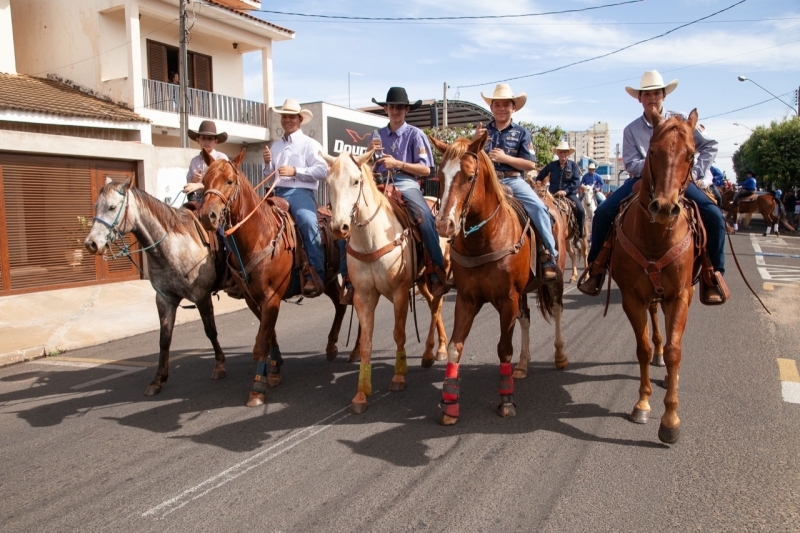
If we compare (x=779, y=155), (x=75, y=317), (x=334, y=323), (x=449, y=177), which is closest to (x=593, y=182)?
(x=334, y=323)

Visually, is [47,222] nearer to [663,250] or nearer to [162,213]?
[162,213]

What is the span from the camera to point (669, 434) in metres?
4.28

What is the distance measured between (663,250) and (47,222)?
11950 mm

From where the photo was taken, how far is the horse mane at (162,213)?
19.5 feet

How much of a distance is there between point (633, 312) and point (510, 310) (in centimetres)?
101

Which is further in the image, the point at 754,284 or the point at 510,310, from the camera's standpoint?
the point at 754,284

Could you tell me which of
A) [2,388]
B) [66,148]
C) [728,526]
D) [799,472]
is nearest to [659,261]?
[799,472]

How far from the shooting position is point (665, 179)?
4008 mm

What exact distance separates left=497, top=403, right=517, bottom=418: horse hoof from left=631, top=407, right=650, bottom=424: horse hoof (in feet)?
3.17

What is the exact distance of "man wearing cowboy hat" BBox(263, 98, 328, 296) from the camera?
626cm

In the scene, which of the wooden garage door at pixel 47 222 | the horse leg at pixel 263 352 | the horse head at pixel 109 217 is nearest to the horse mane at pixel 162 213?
the horse head at pixel 109 217

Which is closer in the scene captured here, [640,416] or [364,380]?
[640,416]

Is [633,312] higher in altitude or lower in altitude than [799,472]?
higher

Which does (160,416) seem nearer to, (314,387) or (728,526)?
(314,387)
